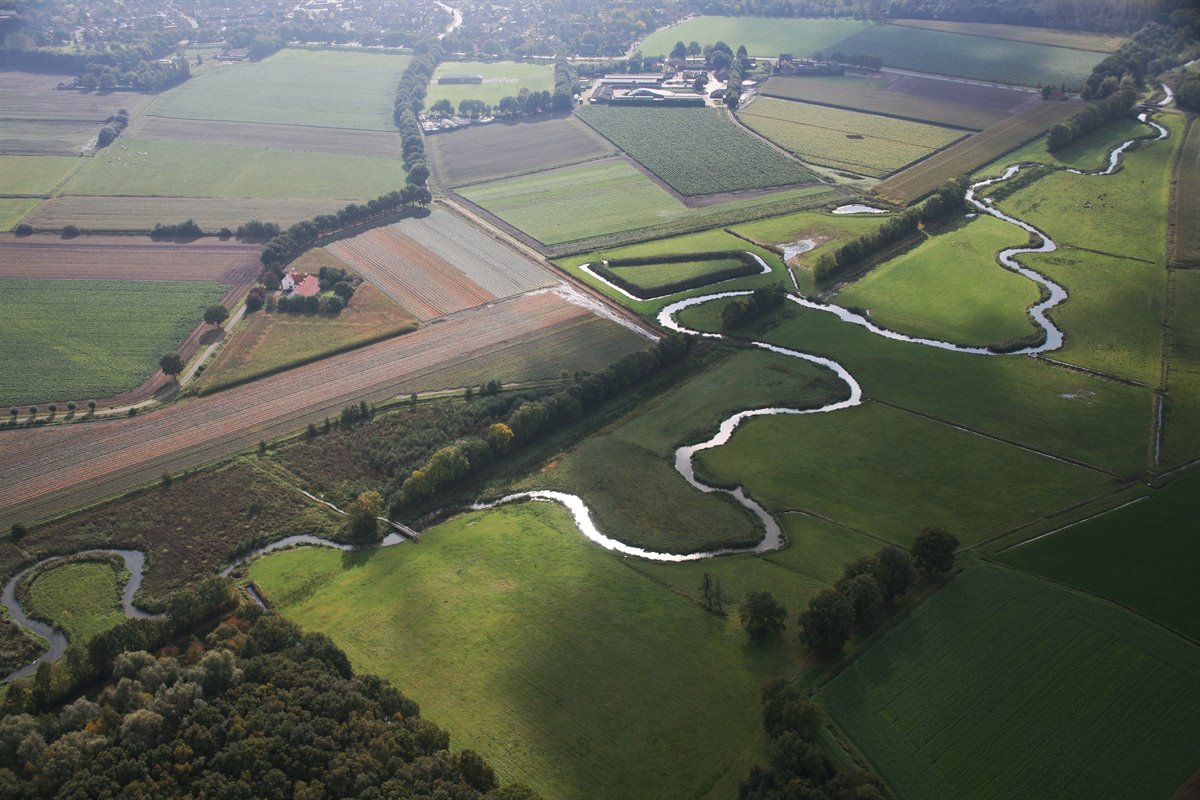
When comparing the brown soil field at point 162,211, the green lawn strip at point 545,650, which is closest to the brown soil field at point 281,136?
the brown soil field at point 162,211

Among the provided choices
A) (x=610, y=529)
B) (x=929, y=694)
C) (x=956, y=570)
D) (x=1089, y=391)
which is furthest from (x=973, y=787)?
(x=1089, y=391)

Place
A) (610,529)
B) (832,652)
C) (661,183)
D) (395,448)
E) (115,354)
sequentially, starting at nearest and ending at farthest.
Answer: (832,652) → (610,529) → (395,448) → (115,354) → (661,183)

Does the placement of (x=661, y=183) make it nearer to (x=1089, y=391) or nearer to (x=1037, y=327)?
(x=1037, y=327)

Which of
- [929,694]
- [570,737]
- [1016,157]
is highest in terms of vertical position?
[1016,157]

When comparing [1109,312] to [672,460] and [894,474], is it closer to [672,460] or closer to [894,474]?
[894,474]

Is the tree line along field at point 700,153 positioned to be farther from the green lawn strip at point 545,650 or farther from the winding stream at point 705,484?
the green lawn strip at point 545,650

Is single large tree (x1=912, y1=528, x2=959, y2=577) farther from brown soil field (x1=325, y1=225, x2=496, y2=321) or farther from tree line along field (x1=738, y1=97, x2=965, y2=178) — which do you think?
tree line along field (x1=738, y1=97, x2=965, y2=178)
